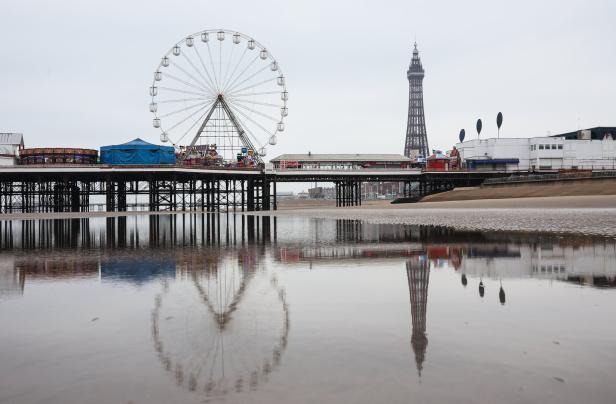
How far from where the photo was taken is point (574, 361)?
416 centimetres

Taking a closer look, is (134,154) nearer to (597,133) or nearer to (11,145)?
(11,145)

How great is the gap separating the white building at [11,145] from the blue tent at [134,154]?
34.5 feet

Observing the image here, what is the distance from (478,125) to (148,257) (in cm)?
9623

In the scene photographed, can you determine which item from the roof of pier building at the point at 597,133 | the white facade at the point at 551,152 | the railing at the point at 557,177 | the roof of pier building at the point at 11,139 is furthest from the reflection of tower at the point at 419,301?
the roof of pier building at the point at 597,133

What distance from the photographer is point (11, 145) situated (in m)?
65.2

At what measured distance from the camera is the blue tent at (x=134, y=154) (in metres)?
57.3

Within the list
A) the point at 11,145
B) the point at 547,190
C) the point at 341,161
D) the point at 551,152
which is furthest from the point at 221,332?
the point at 551,152

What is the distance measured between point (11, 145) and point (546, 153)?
77204 millimetres

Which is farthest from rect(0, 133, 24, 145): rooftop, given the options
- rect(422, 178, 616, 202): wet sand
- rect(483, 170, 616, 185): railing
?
rect(483, 170, 616, 185): railing

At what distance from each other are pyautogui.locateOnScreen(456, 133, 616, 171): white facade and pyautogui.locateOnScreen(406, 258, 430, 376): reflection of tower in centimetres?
7963

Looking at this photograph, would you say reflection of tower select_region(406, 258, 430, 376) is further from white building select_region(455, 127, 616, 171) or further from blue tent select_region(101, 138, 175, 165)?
white building select_region(455, 127, 616, 171)

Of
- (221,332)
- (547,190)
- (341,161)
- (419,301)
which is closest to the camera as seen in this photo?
(221,332)

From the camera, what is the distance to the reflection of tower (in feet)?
15.0

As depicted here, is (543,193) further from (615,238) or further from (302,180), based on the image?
(615,238)
